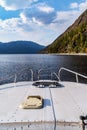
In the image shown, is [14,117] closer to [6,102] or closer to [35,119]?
[35,119]

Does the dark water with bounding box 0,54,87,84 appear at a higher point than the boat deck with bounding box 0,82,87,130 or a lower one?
lower

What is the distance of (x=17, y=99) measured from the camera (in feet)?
25.2

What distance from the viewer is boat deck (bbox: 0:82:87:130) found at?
579 cm

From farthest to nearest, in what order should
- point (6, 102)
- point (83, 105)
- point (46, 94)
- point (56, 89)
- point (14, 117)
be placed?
point (56, 89) → point (46, 94) → point (6, 102) → point (83, 105) → point (14, 117)

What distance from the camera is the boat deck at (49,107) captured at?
5789 millimetres

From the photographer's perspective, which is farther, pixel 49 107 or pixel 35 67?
pixel 35 67

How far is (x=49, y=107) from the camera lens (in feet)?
21.9

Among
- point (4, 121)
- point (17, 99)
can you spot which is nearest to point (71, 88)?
point (17, 99)

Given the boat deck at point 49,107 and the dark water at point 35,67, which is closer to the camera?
the boat deck at point 49,107

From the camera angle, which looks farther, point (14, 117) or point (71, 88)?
point (71, 88)

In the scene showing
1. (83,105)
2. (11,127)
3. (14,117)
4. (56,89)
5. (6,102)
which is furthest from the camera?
(56,89)

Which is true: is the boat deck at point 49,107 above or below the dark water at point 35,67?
above

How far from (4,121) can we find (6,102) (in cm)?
164

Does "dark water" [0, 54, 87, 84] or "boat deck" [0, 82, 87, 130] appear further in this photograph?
"dark water" [0, 54, 87, 84]
